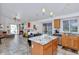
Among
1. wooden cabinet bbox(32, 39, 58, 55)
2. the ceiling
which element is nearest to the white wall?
the ceiling

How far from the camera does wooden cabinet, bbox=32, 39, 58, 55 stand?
2332mm

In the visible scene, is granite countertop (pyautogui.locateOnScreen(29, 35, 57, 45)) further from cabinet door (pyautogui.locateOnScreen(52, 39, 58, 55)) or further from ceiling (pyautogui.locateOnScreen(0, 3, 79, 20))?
ceiling (pyautogui.locateOnScreen(0, 3, 79, 20))

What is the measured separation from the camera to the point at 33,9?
2314mm

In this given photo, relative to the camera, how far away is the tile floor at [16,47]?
7.53ft

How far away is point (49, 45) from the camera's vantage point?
2.48m

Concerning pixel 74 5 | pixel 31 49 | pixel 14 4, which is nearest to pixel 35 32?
pixel 31 49

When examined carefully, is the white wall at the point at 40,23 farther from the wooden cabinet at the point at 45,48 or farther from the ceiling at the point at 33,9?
the wooden cabinet at the point at 45,48

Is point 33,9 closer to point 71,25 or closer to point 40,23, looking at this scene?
point 40,23

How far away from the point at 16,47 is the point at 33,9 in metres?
0.89

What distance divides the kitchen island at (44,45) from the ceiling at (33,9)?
1.58 feet

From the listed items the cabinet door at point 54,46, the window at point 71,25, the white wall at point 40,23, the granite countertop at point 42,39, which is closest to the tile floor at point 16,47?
the cabinet door at point 54,46

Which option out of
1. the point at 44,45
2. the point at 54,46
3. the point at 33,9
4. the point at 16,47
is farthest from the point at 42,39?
the point at 33,9

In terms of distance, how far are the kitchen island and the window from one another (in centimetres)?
37
